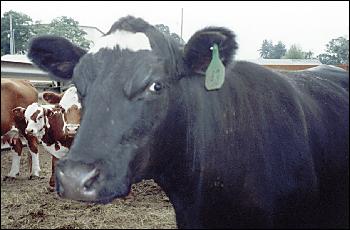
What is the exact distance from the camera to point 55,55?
2.90 m

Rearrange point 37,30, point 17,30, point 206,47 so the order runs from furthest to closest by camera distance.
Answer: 1. point 37,30
2. point 17,30
3. point 206,47

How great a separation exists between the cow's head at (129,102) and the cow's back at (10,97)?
1.21 ft

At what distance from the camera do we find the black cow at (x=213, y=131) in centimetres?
227

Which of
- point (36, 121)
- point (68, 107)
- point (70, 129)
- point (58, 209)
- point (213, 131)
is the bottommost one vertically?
point (58, 209)

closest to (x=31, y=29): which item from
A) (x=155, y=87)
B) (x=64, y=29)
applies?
(x=64, y=29)

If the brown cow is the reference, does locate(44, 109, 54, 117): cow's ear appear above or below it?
below

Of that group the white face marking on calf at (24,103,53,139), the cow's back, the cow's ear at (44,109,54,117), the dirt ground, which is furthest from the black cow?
the cow's ear at (44,109,54,117)

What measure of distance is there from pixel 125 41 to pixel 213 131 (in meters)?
0.73

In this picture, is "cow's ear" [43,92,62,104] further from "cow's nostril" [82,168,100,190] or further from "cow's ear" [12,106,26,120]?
"cow's nostril" [82,168,100,190]

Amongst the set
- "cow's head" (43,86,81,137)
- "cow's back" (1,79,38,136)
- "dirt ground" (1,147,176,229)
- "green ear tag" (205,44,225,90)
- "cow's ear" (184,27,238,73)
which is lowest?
"dirt ground" (1,147,176,229)

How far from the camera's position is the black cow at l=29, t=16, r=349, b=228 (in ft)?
7.43

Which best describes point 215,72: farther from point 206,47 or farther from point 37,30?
point 37,30

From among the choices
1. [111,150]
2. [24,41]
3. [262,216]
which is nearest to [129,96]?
[111,150]

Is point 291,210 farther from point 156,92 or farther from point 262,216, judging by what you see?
point 156,92
